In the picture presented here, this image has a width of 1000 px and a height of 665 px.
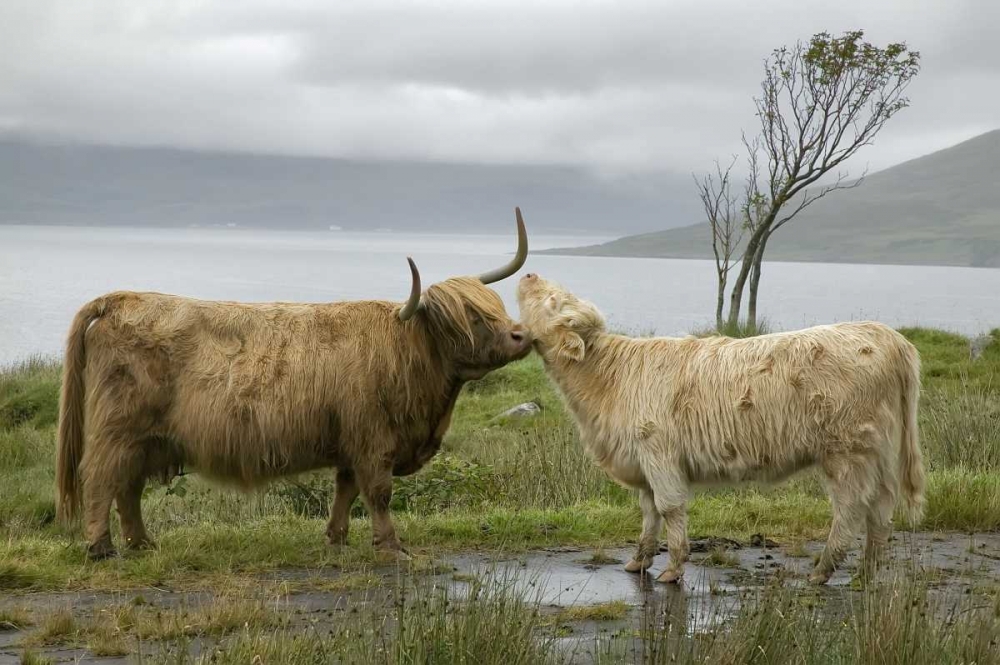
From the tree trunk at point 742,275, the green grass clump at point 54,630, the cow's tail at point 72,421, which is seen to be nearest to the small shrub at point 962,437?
the cow's tail at point 72,421

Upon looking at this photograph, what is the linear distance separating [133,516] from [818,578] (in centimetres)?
398

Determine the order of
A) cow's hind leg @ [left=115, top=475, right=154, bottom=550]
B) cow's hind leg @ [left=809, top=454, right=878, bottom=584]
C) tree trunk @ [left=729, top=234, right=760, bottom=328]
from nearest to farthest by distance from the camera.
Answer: cow's hind leg @ [left=809, top=454, right=878, bottom=584]
cow's hind leg @ [left=115, top=475, right=154, bottom=550]
tree trunk @ [left=729, top=234, right=760, bottom=328]

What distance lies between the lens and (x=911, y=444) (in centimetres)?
597

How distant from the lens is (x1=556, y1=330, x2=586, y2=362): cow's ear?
6.44m

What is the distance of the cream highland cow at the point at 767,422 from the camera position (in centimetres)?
571

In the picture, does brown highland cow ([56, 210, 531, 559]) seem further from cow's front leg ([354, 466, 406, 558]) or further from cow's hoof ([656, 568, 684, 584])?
cow's hoof ([656, 568, 684, 584])

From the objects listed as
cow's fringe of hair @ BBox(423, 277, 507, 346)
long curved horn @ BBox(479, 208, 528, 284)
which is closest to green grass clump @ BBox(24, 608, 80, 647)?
cow's fringe of hair @ BBox(423, 277, 507, 346)

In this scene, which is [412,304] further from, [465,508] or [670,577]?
[465,508]

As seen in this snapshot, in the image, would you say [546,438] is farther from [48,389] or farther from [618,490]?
[48,389]

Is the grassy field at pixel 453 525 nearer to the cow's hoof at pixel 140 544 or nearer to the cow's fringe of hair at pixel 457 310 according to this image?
the cow's hoof at pixel 140 544

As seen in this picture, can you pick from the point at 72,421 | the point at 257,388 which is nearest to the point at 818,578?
the point at 257,388

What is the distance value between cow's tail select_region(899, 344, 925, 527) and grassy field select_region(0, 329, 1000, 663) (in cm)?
130

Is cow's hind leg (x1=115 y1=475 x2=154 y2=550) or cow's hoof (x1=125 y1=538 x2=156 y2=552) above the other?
cow's hind leg (x1=115 y1=475 x2=154 y2=550)

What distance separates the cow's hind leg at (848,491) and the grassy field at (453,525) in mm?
1213
